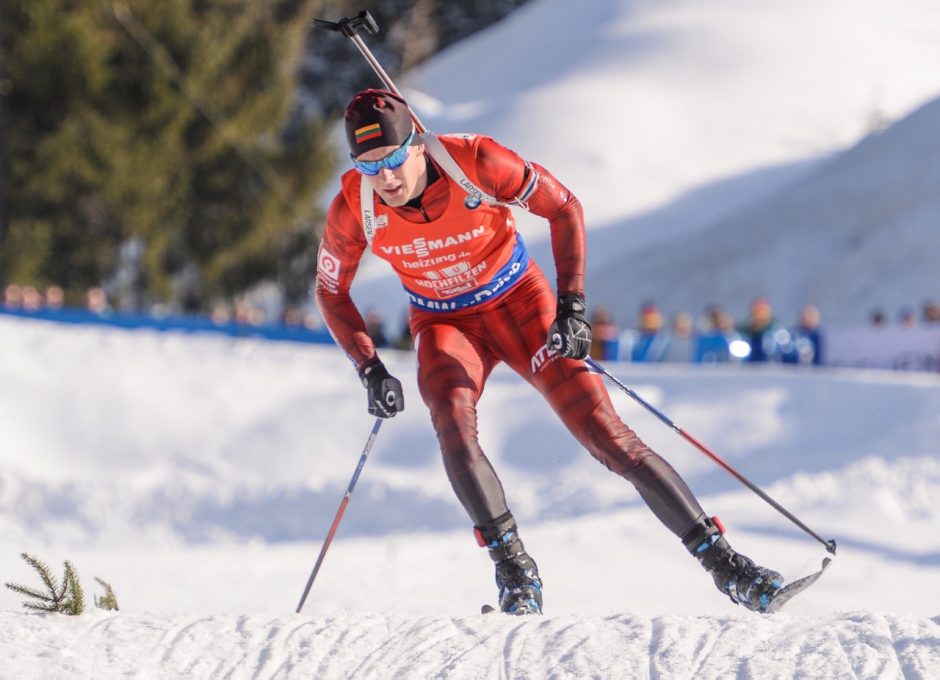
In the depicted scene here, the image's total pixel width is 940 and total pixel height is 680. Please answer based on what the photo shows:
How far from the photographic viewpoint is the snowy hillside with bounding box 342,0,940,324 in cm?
2995

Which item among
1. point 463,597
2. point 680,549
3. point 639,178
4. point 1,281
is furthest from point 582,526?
point 639,178

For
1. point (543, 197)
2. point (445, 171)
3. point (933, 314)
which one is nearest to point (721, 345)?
point (933, 314)

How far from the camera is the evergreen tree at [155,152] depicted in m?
27.3

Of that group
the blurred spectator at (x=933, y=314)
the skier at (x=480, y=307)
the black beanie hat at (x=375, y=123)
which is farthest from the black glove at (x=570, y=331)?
the blurred spectator at (x=933, y=314)

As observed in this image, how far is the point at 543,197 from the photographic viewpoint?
5.30 meters

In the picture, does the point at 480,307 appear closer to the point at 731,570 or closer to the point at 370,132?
the point at 370,132

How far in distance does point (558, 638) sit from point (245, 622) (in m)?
1.07

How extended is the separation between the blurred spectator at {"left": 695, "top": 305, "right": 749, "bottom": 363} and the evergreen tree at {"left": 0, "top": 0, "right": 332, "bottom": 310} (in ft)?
51.4

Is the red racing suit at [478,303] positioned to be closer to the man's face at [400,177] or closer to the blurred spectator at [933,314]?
the man's face at [400,177]

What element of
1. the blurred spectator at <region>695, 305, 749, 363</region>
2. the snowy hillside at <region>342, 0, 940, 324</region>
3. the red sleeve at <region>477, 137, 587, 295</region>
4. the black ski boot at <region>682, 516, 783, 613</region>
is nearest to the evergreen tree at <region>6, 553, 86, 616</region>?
the red sleeve at <region>477, 137, 587, 295</region>

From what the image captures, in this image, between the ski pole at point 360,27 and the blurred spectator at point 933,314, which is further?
the blurred spectator at point 933,314

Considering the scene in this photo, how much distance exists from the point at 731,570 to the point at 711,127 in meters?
39.7

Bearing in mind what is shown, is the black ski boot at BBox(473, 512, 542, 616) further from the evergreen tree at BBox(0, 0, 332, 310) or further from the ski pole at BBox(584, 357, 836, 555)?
the evergreen tree at BBox(0, 0, 332, 310)

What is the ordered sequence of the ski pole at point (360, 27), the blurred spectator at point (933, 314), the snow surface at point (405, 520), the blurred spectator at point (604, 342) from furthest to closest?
1. the blurred spectator at point (604, 342)
2. the blurred spectator at point (933, 314)
3. the ski pole at point (360, 27)
4. the snow surface at point (405, 520)
